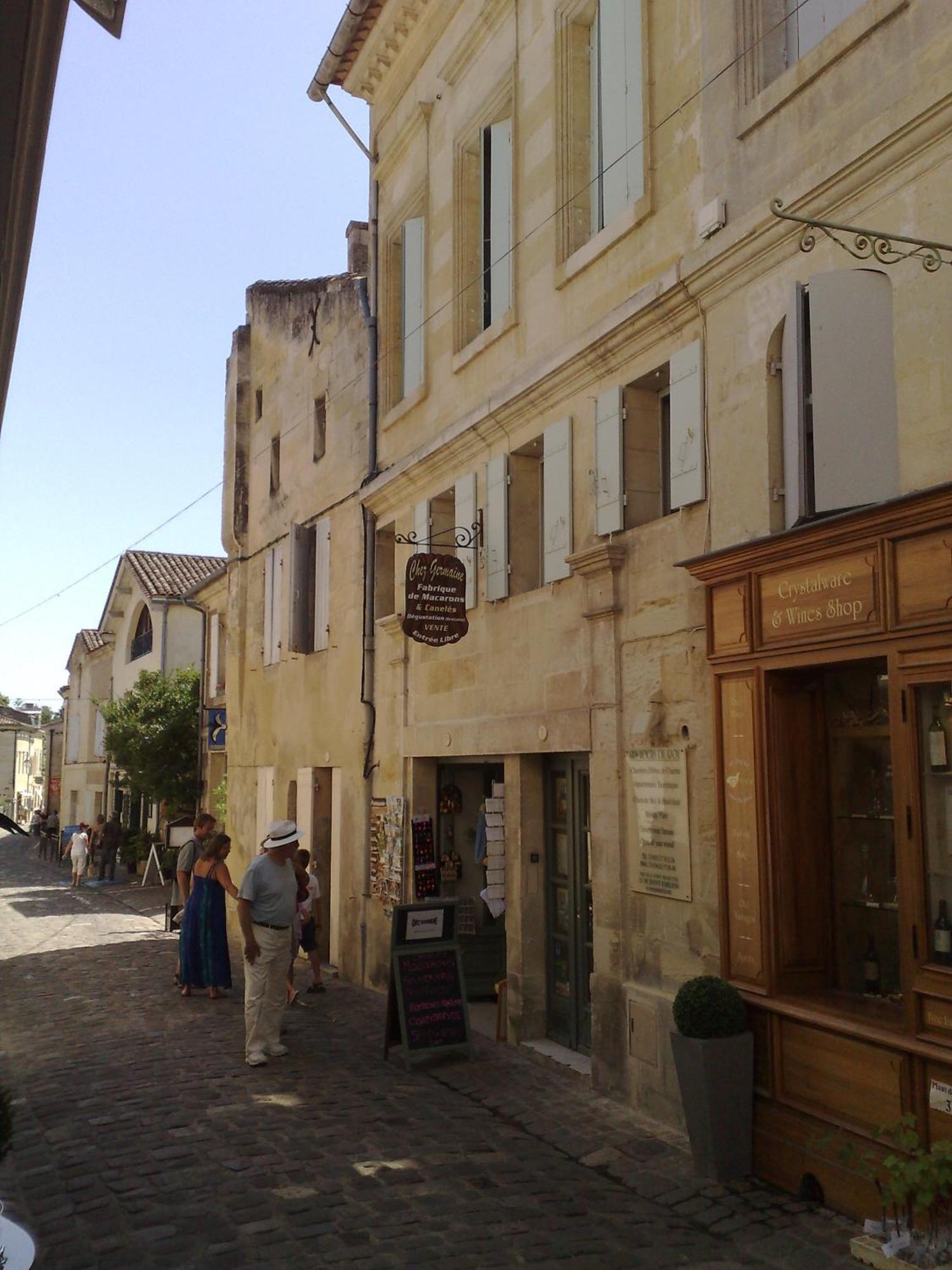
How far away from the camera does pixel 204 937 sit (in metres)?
11.9

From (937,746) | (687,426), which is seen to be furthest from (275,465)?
(937,746)

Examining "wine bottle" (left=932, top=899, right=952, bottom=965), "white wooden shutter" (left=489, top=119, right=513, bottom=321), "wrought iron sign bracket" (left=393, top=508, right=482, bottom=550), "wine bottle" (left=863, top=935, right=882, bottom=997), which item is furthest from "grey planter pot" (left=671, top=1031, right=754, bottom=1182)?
"white wooden shutter" (left=489, top=119, right=513, bottom=321)

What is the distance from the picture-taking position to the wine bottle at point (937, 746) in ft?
17.8

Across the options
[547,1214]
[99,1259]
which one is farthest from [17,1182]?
[547,1214]

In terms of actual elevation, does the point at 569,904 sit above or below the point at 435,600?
below

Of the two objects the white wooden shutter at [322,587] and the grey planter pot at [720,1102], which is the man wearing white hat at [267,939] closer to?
the grey planter pot at [720,1102]

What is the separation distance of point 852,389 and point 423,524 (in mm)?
6319

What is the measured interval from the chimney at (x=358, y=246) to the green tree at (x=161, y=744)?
1234 cm

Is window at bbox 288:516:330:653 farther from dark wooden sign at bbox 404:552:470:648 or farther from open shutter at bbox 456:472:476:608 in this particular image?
dark wooden sign at bbox 404:552:470:648

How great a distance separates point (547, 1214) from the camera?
5.77 meters

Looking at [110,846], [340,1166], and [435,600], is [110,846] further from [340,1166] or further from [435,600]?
[340,1166]

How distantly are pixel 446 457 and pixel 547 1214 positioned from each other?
7.01 metres

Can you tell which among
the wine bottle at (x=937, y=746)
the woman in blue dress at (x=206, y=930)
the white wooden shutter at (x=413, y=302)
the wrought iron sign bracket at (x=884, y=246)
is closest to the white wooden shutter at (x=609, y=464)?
the wrought iron sign bracket at (x=884, y=246)

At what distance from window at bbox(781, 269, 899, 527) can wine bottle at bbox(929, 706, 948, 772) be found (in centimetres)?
110
